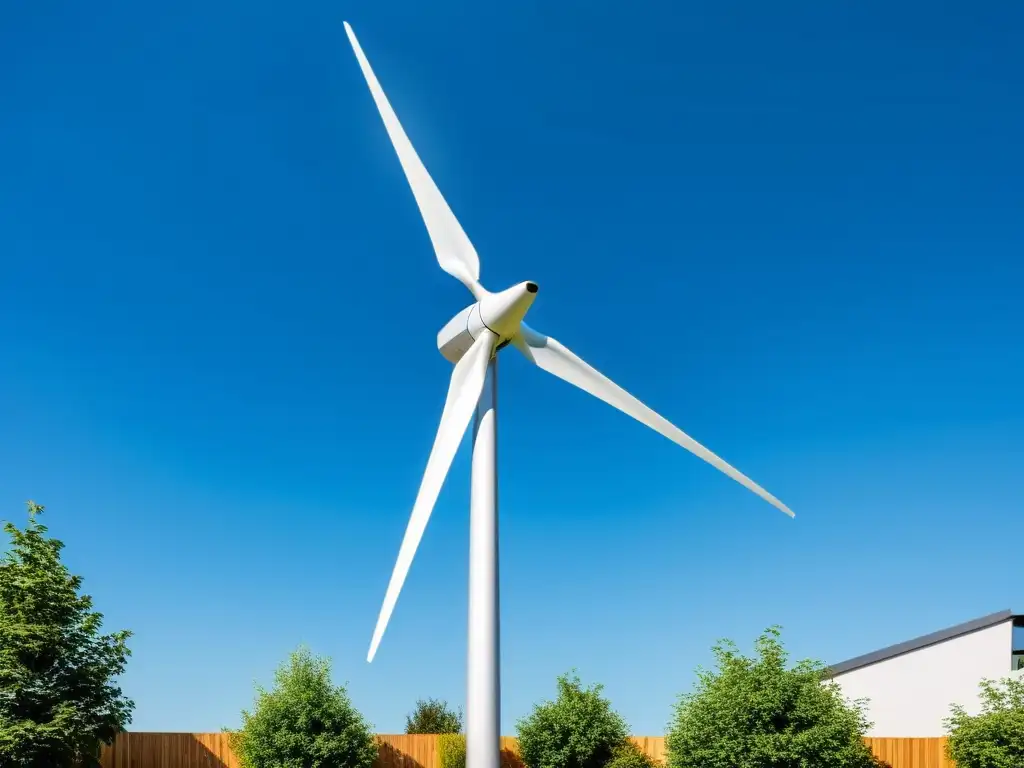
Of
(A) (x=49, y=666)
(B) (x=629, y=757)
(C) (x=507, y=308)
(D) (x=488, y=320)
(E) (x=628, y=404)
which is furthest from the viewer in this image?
(B) (x=629, y=757)

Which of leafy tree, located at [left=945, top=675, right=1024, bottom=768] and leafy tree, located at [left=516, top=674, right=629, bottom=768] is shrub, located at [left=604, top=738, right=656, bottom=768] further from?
leafy tree, located at [left=945, top=675, right=1024, bottom=768]

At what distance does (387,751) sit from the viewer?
33.3 meters

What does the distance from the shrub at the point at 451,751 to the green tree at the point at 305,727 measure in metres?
2.42

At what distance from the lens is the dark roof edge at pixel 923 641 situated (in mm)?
45062

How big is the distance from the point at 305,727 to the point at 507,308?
56.5 ft

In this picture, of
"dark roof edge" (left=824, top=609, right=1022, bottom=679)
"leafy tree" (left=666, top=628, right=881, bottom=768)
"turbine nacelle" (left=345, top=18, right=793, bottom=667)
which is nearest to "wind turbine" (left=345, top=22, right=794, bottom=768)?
"turbine nacelle" (left=345, top=18, right=793, bottom=667)

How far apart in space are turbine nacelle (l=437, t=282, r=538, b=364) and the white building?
106 feet

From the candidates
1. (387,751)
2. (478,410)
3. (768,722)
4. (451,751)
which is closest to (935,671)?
(768,722)

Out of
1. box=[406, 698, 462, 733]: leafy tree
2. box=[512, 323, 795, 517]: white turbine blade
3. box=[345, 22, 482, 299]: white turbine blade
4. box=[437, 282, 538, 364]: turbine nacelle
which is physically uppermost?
box=[345, 22, 482, 299]: white turbine blade

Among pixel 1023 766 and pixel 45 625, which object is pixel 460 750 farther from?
pixel 1023 766

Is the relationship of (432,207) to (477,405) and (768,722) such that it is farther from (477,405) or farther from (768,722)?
(768,722)

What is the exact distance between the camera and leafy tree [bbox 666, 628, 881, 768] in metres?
28.7

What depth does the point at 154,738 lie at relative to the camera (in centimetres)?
3241

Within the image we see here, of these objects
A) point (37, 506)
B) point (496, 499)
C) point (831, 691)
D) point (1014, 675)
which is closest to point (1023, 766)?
point (831, 691)
